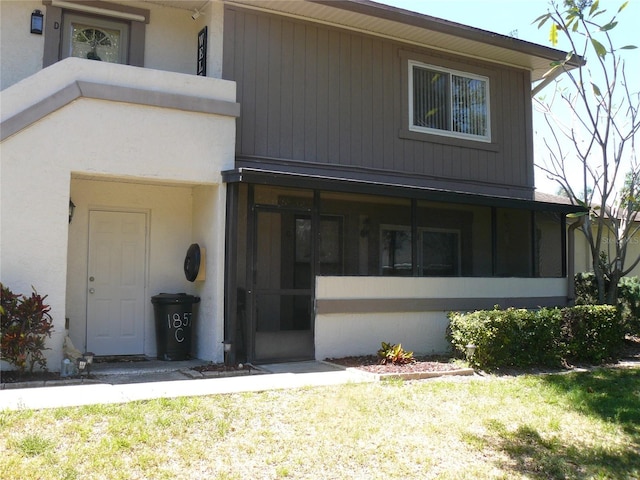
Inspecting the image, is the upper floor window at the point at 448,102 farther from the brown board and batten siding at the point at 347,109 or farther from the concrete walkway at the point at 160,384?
the concrete walkway at the point at 160,384

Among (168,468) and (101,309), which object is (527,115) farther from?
(168,468)

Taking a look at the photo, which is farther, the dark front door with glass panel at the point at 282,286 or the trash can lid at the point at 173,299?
the trash can lid at the point at 173,299

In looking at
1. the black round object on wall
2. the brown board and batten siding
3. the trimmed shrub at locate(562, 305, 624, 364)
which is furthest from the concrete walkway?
the trimmed shrub at locate(562, 305, 624, 364)

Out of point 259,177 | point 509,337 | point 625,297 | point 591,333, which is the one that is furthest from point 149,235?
point 625,297

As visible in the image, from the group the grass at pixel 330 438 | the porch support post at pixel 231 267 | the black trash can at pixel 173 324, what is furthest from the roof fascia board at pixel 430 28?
the grass at pixel 330 438

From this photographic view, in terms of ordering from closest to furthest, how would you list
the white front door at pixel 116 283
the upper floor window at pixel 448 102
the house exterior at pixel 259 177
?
the house exterior at pixel 259 177
the white front door at pixel 116 283
the upper floor window at pixel 448 102

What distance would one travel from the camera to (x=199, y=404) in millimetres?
5914

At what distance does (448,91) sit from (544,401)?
6786mm

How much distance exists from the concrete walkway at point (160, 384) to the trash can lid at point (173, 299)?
924mm

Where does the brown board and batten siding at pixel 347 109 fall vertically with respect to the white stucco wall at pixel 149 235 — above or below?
above

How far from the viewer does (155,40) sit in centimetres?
973

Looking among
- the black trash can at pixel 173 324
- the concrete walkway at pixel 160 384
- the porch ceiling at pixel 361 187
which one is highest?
the porch ceiling at pixel 361 187

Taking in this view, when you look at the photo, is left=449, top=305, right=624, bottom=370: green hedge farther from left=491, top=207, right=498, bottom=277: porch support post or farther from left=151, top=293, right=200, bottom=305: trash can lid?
left=151, top=293, right=200, bottom=305: trash can lid

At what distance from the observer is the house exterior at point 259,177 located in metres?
7.90
